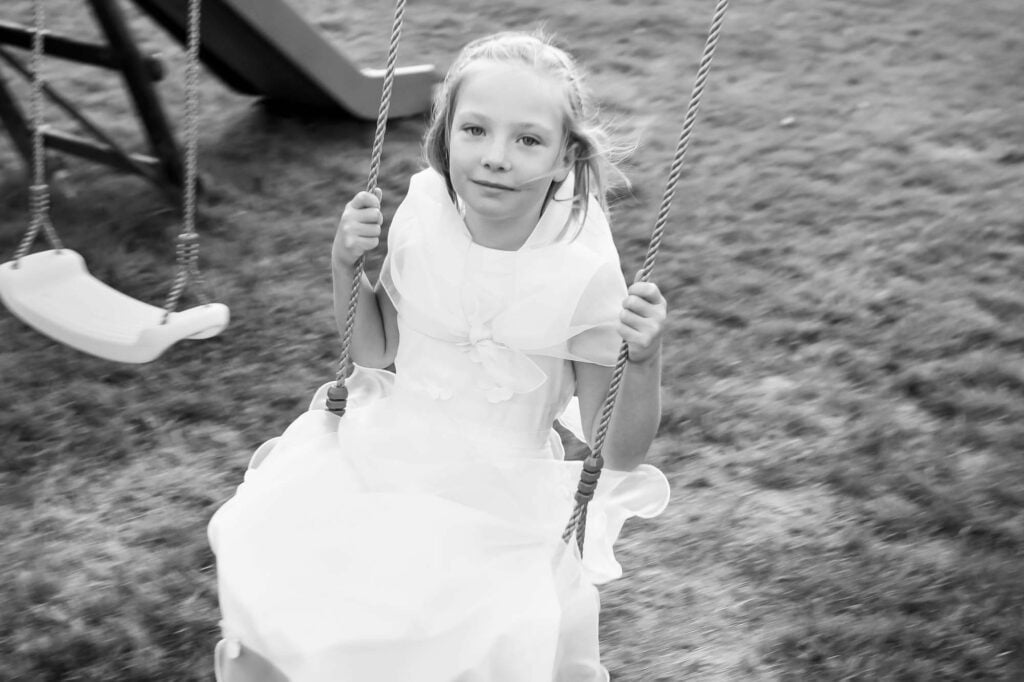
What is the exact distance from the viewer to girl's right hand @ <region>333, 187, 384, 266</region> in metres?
1.94

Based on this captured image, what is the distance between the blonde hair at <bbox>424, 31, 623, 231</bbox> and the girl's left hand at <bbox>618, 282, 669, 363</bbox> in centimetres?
30

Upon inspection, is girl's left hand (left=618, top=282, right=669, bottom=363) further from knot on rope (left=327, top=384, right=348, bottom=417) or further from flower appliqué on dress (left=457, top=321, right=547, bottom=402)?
knot on rope (left=327, top=384, right=348, bottom=417)

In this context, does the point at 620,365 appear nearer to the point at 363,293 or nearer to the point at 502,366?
the point at 502,366

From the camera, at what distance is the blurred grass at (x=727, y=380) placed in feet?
8.51

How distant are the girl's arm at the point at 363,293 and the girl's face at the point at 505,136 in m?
0.17

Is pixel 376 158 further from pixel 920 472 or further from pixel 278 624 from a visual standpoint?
pixel 920 472

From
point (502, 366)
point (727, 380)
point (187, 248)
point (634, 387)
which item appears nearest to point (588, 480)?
point (634, 387)

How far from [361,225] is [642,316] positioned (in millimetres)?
→ 506

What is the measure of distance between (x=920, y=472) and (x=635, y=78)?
311 centimetres


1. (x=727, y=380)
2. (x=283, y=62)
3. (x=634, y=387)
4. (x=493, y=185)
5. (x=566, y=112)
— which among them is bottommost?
(x=727, y=380)

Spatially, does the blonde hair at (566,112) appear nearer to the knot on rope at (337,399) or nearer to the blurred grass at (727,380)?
the knot on rope at (337,399)

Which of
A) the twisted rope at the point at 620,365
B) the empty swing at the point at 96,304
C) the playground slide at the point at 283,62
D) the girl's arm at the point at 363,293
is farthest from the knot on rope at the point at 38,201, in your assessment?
the twisted rope at the point at 620,365

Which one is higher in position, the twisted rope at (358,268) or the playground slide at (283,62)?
the twisted rope at (358,268)

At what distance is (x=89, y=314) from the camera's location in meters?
2.91
